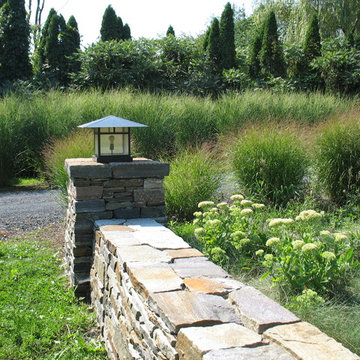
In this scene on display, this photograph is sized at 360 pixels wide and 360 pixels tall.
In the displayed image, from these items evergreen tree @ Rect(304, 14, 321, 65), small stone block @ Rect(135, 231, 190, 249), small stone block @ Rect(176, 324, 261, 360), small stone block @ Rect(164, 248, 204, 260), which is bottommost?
small stone block @ Rect(135, 231, 190, 249)

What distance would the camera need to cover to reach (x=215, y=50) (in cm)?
1353

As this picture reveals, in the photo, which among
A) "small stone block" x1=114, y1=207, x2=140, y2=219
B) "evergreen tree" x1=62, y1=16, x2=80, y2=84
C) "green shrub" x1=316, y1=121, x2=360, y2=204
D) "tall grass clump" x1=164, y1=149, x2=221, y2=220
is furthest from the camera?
"evergreen tree" x1=62, y1=16, x2=80, y2=84

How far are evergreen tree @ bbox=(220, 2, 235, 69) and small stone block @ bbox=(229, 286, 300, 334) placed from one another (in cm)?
1233

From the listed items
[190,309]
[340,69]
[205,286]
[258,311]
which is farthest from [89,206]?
[340,69]

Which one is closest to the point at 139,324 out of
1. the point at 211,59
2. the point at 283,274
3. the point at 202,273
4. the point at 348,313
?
the point at 202,273

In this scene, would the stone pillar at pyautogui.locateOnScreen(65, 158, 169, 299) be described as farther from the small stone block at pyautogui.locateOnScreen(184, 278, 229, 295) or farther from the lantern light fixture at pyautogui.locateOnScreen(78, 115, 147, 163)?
the small stone block at pyautogui.locateOnScreen(184, 278, 229, 295)

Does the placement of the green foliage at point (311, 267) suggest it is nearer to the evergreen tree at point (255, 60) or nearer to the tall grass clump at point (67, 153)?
the tall grass clump at point (67, 153)

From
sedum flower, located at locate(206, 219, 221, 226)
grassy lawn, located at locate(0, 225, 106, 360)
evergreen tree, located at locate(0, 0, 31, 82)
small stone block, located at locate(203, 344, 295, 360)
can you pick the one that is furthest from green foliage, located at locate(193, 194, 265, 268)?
evergreen tree, located at locate(0, 0, 31, 82)

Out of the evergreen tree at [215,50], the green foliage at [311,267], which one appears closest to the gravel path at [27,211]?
the green foliage at [311,267]

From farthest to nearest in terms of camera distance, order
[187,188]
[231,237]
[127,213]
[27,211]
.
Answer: [27,211]
[187,188]
[127,213]
[231,237]

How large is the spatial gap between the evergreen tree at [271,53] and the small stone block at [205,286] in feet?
38.6

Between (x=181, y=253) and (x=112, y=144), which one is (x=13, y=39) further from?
(x=181, y=253)

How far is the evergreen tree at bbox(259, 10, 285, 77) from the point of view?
13.1 metres

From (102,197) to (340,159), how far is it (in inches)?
117
